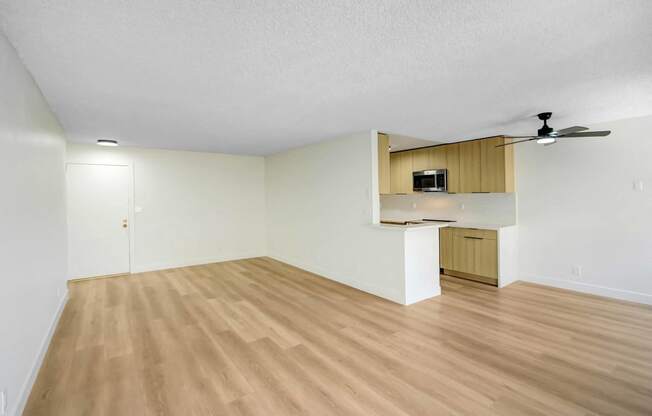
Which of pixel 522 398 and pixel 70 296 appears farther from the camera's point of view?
pixel 70 296

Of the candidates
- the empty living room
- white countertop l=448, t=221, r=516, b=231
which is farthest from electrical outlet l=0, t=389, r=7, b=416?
white countertop l=448, t=221, r=516, b=231

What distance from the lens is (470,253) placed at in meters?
4.98

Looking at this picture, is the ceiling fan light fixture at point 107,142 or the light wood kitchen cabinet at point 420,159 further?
the light wood kitchen cabinet at point 420,159

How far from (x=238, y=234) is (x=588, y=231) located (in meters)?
6.35

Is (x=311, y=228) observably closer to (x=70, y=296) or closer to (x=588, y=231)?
(x=70, y=296)

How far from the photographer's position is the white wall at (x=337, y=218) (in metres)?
4.21

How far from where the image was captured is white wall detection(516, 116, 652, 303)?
12.6ft

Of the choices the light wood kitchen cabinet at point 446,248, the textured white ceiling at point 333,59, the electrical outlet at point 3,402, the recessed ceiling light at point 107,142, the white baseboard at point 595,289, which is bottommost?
the white baseboard at point 595,289

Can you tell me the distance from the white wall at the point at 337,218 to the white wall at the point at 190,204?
2.24ft

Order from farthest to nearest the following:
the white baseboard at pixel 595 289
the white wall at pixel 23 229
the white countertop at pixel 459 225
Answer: the white countertop at pixel 459 225 < the white baseboard at pixel 595 289 < the white wall at pixel 23 229

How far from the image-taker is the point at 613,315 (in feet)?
11.3

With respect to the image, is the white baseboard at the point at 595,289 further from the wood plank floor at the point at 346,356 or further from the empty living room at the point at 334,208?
the wood plank floor at the point at 346,356

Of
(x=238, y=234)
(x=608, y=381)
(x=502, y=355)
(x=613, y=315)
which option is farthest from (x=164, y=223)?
(x=613, y=315)

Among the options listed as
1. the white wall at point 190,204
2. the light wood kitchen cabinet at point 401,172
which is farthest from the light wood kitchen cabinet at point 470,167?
the white wall at point 190,204
